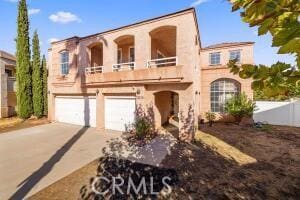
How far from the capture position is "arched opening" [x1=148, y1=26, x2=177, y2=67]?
11842 millimetres

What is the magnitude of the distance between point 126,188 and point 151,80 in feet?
23.5

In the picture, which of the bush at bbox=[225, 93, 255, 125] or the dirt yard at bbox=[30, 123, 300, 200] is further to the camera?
the bush at bbox=[225, 93, 255, 125]

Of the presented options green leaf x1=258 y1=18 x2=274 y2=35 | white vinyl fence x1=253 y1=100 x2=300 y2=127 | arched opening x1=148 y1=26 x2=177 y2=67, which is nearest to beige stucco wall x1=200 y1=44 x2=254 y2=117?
white vinyl fence x1=253 y1=100 x2=300 y2=127

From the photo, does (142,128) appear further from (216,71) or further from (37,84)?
(37,84)

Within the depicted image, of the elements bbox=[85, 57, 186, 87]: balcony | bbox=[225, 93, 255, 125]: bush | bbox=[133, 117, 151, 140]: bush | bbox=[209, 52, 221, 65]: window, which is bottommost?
bbox=[133, 117, 151, 140]: bush

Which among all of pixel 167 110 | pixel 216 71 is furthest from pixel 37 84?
pixel 216 71

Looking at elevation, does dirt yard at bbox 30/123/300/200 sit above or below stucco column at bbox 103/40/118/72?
below

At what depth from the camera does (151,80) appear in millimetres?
11594

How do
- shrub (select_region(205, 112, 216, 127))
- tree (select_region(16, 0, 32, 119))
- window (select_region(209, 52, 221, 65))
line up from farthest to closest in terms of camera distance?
window (select_region(209, 52, 221, 65)), tree (select_region(16, 0, 32, 119)), shrub (select_region(205, 112, 216, 127))

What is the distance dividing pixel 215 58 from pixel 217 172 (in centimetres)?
1543

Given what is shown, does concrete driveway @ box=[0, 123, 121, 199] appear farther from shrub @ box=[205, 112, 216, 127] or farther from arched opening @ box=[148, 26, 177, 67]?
shrub @ box=[205, 112, 216, 127]

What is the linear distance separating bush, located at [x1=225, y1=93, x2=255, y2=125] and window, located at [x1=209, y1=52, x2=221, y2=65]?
4921 millimetres

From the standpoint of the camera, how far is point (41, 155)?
876 cm

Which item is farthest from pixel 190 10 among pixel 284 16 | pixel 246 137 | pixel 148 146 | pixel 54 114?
pixel 54 114
